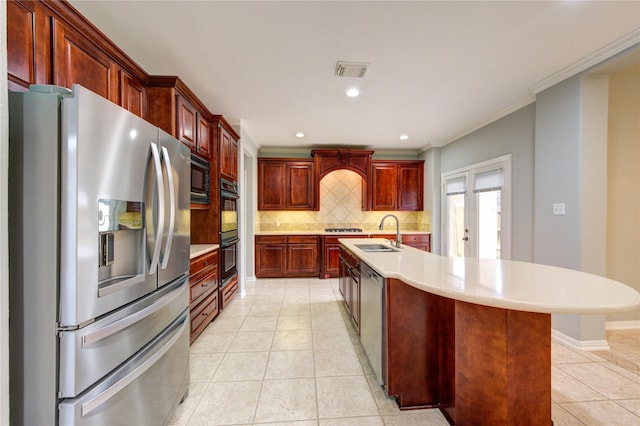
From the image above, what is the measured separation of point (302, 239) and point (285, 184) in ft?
3.79

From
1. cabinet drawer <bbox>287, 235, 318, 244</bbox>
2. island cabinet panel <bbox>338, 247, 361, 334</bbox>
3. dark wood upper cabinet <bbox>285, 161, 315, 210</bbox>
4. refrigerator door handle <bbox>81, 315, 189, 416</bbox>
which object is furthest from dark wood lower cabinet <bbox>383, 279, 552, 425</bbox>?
dark wood upper cabinet <bbox>285, 161, 315, 210</bbox>

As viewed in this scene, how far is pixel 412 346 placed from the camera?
1.64m

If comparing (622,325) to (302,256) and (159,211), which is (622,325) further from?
(159,211)

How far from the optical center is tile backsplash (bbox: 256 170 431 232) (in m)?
5.50

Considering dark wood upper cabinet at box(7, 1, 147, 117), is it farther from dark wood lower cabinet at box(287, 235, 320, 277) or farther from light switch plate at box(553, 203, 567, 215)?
light switch plate at box(553, 203, 567, 215)

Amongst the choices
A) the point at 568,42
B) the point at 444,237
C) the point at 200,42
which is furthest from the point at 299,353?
the point at 444,237

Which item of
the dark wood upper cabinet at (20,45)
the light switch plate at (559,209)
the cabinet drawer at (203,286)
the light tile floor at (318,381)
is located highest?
the dark wood upper cabinet at (20,45)

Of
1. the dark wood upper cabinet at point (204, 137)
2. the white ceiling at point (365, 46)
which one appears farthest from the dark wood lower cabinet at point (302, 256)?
the white ceiling at point (365, 46)

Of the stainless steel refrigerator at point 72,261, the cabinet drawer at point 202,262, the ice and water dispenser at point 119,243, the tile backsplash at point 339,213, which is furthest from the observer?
the tile backsplash at point 339,213

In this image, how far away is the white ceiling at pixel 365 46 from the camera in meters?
1.65

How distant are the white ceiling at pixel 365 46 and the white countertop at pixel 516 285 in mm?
1636

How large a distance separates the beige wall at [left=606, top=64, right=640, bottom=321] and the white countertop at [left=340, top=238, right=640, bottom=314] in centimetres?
175

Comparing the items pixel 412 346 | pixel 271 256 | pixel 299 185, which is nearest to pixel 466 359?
pixel 412 346

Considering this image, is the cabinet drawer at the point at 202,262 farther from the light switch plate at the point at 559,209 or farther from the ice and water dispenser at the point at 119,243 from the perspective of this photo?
the light switch plate at the point at 559,209
